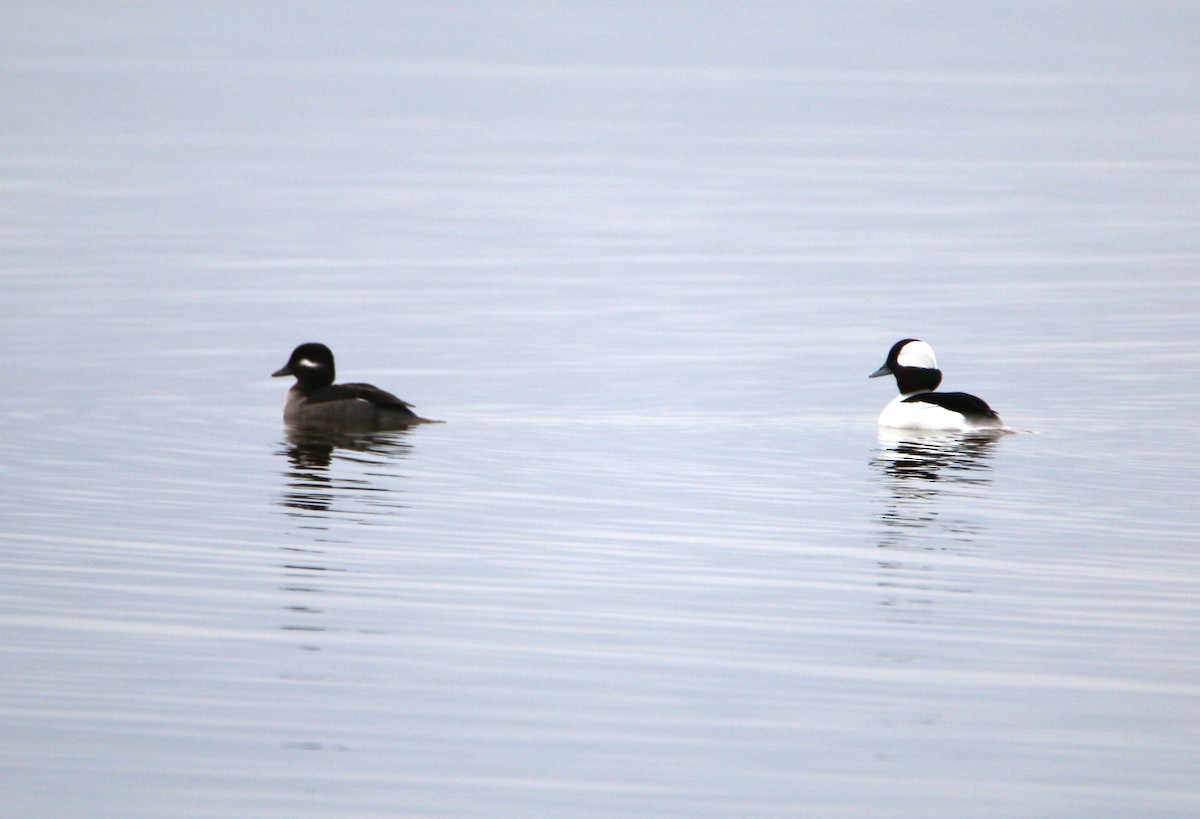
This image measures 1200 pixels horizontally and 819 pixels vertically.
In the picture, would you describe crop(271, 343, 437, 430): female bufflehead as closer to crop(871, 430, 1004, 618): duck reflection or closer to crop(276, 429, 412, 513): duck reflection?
crop(276, 429, 412, 513): duck reflection

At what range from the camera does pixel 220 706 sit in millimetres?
8023

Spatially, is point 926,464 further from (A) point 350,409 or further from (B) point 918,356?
(A) point 350,409

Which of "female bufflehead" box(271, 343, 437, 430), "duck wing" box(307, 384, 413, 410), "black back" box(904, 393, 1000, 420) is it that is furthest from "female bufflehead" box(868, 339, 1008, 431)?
"duck wing" box(307, 384, 413, 410)

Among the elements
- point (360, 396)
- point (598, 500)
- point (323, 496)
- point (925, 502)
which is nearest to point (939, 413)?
point (925, 502)

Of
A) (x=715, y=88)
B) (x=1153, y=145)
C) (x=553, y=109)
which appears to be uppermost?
(x=715, y=88)

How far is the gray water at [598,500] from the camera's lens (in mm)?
7555

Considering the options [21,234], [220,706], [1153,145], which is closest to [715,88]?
[1153,145]

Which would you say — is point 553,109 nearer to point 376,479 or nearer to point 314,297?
point 314,297

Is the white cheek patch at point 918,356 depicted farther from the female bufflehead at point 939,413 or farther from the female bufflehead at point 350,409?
the female bufflehead at point 350,409

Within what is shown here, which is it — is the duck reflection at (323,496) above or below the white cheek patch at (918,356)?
below

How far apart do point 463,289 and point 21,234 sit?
7008 millimetres

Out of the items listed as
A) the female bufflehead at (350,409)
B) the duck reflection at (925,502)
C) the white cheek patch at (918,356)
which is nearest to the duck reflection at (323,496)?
the female bufflehead at (350,409)

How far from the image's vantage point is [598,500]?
1277 centimetres

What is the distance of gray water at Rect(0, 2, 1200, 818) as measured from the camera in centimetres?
755
